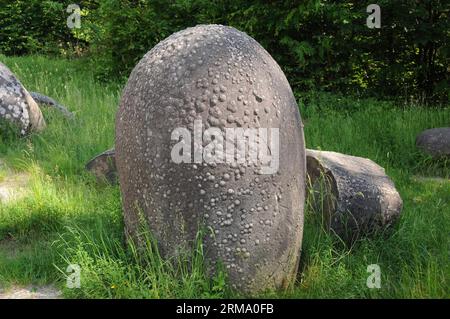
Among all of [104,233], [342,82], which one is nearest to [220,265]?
[104,233]

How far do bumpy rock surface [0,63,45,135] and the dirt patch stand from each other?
11.7 feet

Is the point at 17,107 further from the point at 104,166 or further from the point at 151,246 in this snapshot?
the point at 151,246

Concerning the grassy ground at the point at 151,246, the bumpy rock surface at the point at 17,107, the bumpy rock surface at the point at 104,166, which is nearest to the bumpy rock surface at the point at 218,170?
the grassy ground at the point at 151,246

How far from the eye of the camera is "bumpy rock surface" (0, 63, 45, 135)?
22.6 feet

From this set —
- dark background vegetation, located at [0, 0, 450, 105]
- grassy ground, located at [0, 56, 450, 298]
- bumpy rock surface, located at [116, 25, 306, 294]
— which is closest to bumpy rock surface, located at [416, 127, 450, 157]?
grassy ground, located at [0, 56, 450, 298]

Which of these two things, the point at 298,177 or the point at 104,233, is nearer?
the point at 298,177

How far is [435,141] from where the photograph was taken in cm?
664

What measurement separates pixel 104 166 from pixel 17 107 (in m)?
2.05

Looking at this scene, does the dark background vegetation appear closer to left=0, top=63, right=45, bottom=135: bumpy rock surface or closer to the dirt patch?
left=0, top=63, right=45, bottom=135: bumpy rock surface

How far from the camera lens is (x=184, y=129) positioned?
3354 mm

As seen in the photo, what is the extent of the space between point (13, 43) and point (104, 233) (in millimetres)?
12089

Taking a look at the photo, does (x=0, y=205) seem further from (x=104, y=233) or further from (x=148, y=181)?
(x=148, y=181)

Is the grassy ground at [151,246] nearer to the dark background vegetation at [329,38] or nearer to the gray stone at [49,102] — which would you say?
the gray stone at [49,102]

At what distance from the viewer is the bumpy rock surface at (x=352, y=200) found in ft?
14.0
